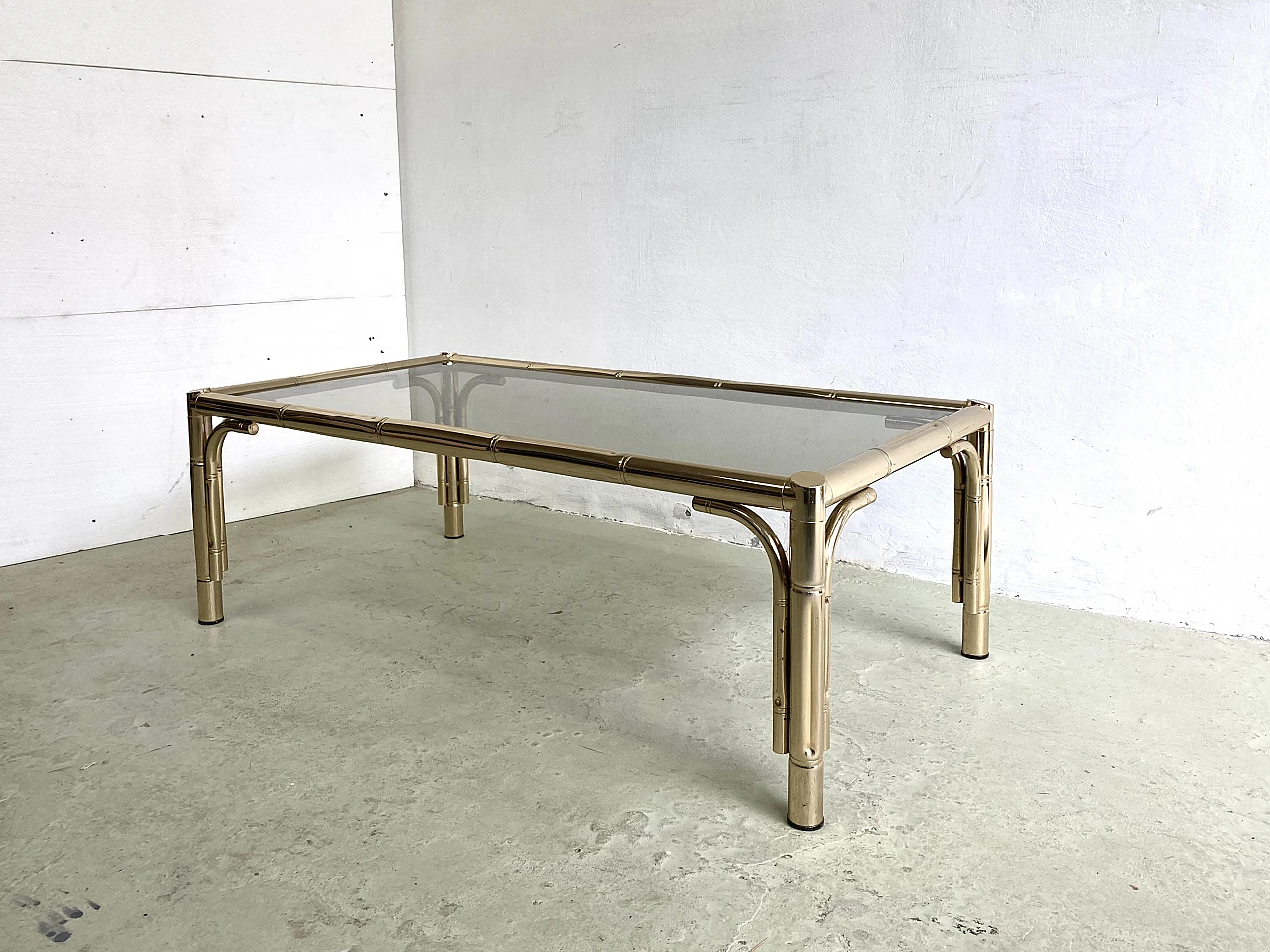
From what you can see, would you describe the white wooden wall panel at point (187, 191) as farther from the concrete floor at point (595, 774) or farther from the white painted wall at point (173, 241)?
the concrete floor at point (595, 774)

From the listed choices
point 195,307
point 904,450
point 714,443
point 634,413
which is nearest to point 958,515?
point 904,450

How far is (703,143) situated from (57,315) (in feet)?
6.55

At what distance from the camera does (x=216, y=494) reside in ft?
8.86

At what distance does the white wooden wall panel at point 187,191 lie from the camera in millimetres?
3203

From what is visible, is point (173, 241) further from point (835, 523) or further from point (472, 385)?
point (835, 523)

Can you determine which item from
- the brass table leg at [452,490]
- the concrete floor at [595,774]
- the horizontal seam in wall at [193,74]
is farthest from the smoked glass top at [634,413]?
the horizontal seam in wall at [193,74]

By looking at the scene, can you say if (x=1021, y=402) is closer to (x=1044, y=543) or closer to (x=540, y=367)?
(x=1044, y=543)

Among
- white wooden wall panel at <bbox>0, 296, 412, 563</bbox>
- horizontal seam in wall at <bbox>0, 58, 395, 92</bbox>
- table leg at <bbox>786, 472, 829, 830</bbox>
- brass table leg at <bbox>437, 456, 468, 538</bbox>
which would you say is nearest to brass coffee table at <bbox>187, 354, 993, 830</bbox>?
table leg at <bbox>786, 472, 829, 830</bbox>

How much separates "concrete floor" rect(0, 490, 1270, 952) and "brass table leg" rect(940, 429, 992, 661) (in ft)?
0.31

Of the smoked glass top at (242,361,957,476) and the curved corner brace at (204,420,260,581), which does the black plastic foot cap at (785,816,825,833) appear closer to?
the smoked glass top at (242,361,957,476)

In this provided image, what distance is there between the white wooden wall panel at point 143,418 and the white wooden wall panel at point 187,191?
74mm

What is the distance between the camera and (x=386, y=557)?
3.32 m

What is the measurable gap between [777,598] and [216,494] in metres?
1.56

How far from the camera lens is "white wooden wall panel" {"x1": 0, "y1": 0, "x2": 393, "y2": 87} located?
10.4 ft
